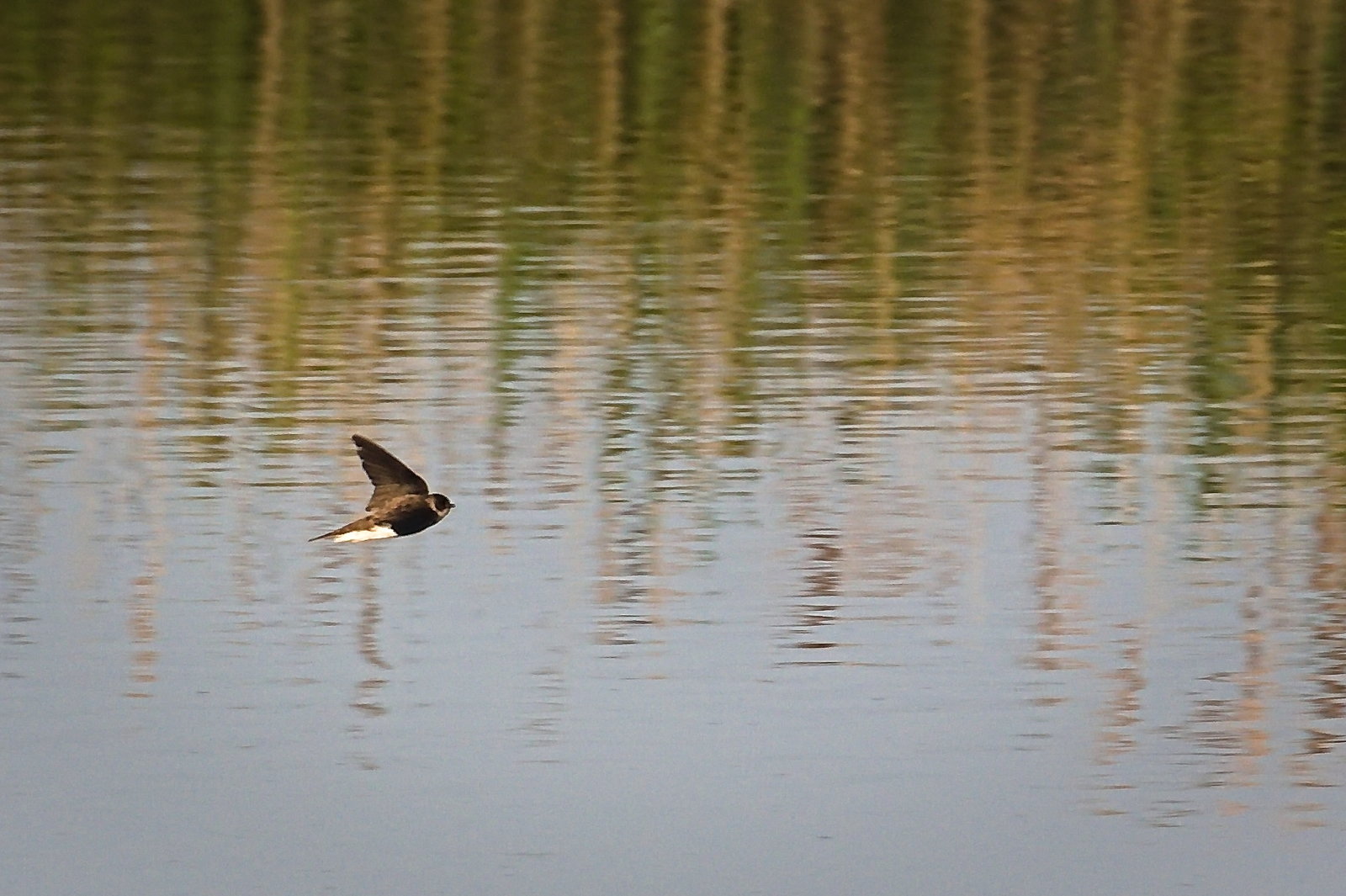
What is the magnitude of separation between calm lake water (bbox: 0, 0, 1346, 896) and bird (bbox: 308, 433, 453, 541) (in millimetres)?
475

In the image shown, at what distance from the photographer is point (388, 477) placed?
933cm

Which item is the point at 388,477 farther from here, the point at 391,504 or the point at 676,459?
the point at 676,459

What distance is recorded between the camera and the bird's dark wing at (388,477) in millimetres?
9266

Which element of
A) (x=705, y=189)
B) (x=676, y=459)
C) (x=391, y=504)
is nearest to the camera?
(x=391, y=504)

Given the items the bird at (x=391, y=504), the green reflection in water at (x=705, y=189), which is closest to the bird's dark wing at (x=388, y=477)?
the bird at (x=391, y=504)

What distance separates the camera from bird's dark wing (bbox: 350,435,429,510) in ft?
30.4

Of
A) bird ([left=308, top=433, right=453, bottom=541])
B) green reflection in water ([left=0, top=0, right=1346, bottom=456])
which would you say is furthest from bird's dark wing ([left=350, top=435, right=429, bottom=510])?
green reflection in water ([left=0, top=0, right=1346, bottom=456])

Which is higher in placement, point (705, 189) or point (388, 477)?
point (705, 189)

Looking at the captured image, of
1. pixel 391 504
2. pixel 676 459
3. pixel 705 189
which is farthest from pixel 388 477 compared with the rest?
pixel 705 189

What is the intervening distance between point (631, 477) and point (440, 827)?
136 inches

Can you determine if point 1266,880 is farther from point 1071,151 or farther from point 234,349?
point 1071,151

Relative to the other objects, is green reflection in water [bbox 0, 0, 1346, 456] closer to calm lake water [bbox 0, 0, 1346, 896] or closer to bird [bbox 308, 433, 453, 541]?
calm lake water [bbox 0, 0, 1346, 896]

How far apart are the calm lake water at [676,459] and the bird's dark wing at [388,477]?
0.53 metres

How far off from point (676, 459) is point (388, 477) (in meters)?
2.60
